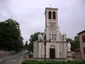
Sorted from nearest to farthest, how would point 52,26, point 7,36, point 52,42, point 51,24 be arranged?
1. point 52,42
2. point 52,26
3. point 51,24
4. point 7,36

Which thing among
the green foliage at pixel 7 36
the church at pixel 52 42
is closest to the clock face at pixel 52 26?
the church at pixel 52 42

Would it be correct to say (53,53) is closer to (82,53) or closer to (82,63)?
(82,53)

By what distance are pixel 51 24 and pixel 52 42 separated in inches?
223

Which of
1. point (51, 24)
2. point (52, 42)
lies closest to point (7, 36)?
point (51, 24)

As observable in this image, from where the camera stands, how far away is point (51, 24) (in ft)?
177

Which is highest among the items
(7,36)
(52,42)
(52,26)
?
(52,26)

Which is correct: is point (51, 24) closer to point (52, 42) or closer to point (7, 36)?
point (52, 42)

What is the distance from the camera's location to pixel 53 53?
52531mm

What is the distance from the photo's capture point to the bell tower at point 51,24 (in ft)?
175

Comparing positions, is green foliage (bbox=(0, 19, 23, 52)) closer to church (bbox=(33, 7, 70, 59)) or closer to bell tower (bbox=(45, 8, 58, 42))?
church (bbox=(33, 7, 70, 59))

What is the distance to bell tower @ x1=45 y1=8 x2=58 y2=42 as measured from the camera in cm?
5322

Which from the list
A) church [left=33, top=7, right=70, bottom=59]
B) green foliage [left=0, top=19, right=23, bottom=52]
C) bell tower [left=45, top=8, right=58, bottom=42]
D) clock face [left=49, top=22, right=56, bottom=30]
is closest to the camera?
church [left=33, top=7, right=70, bottom=59]

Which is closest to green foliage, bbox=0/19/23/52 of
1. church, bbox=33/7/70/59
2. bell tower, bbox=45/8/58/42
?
church, bbox=33/7/70/59

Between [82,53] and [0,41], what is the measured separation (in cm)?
4231
